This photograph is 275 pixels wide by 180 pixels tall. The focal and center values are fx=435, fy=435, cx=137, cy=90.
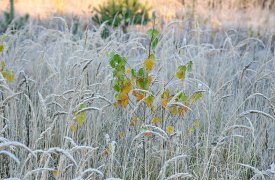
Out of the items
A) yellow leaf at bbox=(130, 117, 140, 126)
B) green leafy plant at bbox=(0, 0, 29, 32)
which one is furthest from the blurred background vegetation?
yellow leaf at bbox=(130, 117, 140, 126)

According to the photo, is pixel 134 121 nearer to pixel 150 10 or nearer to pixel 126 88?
pixel 126 88

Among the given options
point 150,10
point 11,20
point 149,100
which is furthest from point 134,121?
point 150,10

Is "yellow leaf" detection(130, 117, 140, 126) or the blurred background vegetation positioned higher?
the blurred background vegetation

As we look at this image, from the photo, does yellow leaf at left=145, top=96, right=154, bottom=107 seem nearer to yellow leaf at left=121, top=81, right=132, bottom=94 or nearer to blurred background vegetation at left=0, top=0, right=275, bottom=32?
yellow leaf at left=121, top=81, right=132, bottom=94

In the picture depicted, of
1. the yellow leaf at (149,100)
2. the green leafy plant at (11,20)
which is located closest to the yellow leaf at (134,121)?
the yellow leaf at (149,100)

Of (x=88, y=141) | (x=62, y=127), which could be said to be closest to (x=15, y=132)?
(x=62, y=127)

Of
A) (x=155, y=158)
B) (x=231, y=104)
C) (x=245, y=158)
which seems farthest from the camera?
(x=231, y=104)

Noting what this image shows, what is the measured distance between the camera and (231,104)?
9.16ft

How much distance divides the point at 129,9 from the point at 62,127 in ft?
12.2

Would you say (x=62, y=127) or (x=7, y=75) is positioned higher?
(x=7, y=75)

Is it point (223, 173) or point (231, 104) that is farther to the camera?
point (231, 104)

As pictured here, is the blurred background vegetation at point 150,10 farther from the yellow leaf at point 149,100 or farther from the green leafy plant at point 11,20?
the yellow leaf at point 149,100

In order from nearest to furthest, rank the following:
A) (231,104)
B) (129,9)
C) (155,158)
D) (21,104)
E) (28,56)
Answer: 1. (155,158)
2. (21,104)
3. (231,104)
4. (28,56)
5. (129,9)

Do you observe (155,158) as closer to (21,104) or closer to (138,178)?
(138,178)
